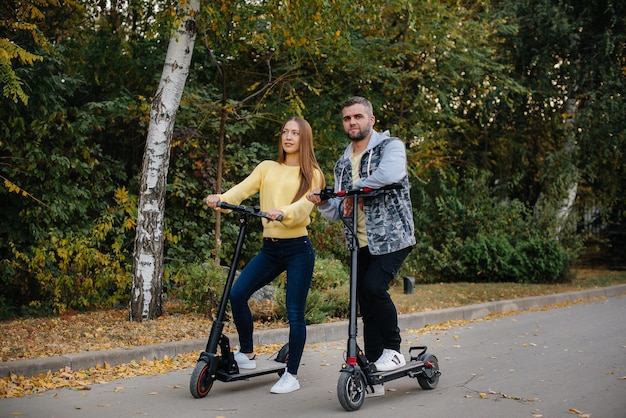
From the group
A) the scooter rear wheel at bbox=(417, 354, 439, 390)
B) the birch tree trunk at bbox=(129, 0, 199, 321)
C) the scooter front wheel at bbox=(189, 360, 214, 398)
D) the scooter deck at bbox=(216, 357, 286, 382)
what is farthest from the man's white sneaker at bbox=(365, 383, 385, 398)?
the birch tree trunk at bbox=(129, 0, 199, 321)

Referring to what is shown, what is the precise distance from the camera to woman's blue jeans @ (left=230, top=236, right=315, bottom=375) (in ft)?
19.6

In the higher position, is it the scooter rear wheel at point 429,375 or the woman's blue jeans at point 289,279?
the woman's blue jeans at point 289,279

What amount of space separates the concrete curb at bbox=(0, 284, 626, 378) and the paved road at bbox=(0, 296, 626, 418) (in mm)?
441

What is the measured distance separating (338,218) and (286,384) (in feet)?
4.29

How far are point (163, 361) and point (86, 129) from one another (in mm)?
5807

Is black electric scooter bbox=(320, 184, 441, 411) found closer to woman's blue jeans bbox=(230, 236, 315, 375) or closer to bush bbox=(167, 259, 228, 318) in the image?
woman's blue jeans bbox=(230, 236, 315, 375)

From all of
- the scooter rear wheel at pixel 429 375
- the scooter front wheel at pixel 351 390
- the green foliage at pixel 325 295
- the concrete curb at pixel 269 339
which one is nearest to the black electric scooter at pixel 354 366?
the scooter front wheel at pixel 351 390

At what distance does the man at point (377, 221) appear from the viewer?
5598 millimetres

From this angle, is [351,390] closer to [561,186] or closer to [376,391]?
[376,391]

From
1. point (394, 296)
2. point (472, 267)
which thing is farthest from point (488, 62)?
point (394, 296)

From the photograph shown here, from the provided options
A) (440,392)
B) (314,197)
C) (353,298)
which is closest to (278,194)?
(314,197)

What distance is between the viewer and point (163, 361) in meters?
7.34

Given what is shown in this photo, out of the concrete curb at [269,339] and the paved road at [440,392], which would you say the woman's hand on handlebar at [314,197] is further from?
the concrete curb at [269,339]

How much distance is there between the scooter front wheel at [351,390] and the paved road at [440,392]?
0.08 m
